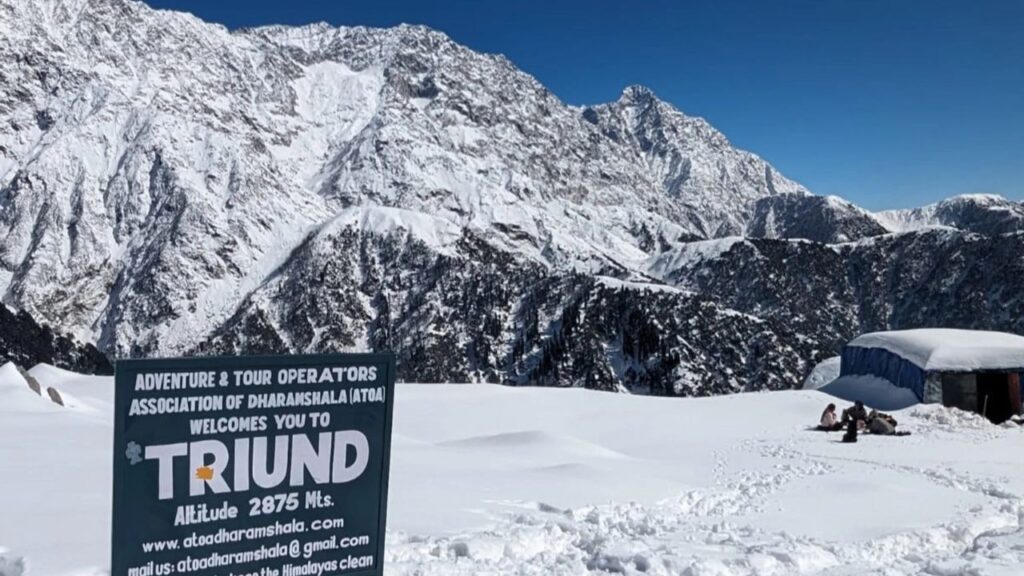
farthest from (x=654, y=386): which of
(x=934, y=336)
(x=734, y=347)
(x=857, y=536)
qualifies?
(x=857, y=536)

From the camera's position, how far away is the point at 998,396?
93.0 feet

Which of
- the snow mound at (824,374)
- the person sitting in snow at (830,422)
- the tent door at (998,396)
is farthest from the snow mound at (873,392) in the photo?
Answer: the snow mound at (824,374)

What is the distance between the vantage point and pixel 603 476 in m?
13.7

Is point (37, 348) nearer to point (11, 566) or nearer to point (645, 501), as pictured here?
point (645, 501)

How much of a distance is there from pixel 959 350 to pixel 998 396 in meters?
2.21

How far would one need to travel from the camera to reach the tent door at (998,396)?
1096 inches

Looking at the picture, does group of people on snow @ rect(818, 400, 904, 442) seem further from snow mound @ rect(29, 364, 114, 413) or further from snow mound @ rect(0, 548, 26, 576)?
snow mound @ rect(29, 364, 114, 413)

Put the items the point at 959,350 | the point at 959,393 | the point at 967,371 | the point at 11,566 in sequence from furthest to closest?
the point at 959,350
the point at 967,371
the point at 959,393
the point at 11,566

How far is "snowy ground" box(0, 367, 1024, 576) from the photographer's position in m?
8.30

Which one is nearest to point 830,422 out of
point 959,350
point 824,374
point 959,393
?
point 959,393

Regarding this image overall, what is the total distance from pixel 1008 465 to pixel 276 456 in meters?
18.1

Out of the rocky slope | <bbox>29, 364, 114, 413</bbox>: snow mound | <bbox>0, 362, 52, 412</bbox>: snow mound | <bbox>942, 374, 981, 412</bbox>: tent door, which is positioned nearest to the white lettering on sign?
<bbox>0, 362, 52, 412</bbox>: snow mound

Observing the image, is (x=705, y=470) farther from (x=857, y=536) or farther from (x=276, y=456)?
(x=276, y=456)

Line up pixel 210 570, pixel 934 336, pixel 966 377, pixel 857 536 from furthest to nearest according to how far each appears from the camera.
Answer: pixel 934 336 → pixel 966 377 → pixel 857 536 → pixel 210 570
